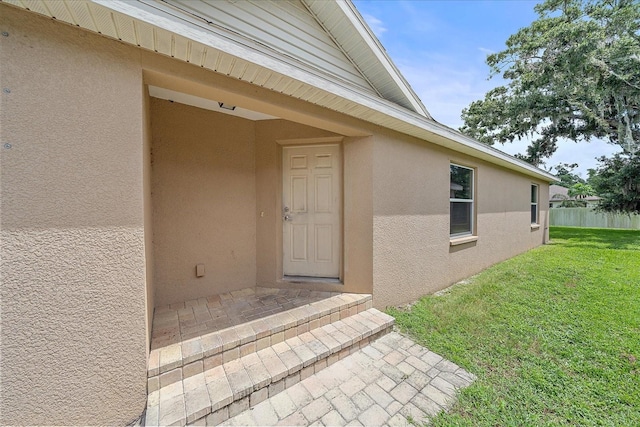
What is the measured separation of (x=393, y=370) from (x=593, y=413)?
62.8 inches

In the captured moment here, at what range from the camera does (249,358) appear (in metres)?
2.42

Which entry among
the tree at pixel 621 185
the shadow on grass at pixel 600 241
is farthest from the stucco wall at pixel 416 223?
the tree at pixel 621 185

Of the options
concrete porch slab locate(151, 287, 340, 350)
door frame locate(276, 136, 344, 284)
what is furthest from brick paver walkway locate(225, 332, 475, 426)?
door frame locate(276, 136, 344, 284)

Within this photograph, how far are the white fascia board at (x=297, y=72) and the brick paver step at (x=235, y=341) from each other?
249cm

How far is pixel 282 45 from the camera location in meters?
3.00

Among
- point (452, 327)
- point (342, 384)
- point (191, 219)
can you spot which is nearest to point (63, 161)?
point (191, 219)

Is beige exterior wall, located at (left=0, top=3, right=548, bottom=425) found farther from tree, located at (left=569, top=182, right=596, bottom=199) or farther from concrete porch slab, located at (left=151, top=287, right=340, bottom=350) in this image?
tree, located at (left=569, top=182, right=596, bottom=199)

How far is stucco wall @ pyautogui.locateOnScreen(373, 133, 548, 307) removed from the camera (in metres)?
3.78

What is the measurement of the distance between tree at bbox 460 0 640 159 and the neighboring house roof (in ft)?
43.8

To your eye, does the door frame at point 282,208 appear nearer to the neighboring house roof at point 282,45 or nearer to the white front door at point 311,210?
the white front door at point 311,210

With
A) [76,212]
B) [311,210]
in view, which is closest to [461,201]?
[311,210]

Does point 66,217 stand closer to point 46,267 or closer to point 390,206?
point 46,267

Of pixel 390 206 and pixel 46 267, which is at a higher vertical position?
pixel 390 206

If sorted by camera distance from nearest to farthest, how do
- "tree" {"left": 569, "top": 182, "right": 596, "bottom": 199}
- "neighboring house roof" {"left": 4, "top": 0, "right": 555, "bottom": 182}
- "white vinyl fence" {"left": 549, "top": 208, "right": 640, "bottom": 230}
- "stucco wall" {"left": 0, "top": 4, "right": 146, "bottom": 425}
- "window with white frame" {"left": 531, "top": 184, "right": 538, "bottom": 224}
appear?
1. "stucco wall" {"left": 0, "top": 4, "right": 146, "bottom": 425}
2. "neighboring house roof" {"left": 4, "top": 0, "right": 555, "bottom": 182}
3. "window with white frame" {"left": 531, "top": 184, "right": 538, "bottom": 224}
4. "white vinyl fence" {"left": 549, "top": 208, "right": 640, "bottom": 230}
5. "tree" {"left": 569, "top": 182, "right": 596, "bottom": 199}
